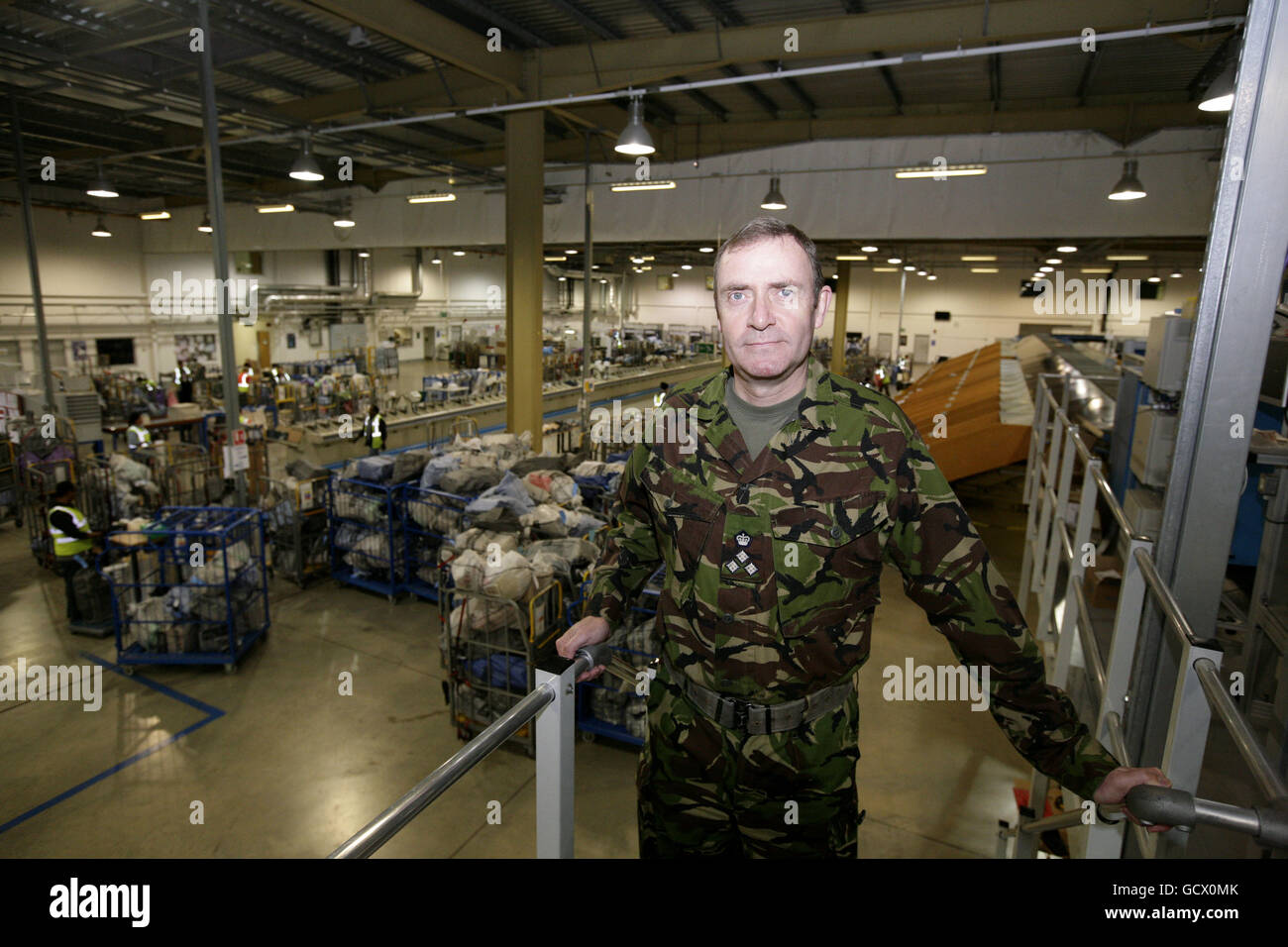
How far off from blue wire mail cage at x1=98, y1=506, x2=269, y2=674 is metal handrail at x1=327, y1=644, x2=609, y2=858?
19.5 ft

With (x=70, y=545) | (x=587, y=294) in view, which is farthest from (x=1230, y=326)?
(x=587, y=294)

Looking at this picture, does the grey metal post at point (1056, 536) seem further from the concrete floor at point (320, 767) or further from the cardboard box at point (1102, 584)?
the concrete floor at point (320, 767)

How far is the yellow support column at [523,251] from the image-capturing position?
10039mm

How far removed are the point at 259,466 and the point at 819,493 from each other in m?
12.2

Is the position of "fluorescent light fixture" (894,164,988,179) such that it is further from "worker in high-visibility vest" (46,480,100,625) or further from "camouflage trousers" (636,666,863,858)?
"worker in high-visibility vest" (46,480,100,625)

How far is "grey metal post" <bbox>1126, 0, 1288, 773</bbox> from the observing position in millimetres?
1888

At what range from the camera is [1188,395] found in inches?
82.1

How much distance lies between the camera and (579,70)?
9.53 metres

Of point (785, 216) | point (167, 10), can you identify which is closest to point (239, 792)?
point (167, 10)

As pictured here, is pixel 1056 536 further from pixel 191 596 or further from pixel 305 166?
pixel 305 166

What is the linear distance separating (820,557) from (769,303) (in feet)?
2.00

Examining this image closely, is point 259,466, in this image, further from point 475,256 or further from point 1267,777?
point 475,256

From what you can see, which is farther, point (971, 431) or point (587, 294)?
point (587, 294)
